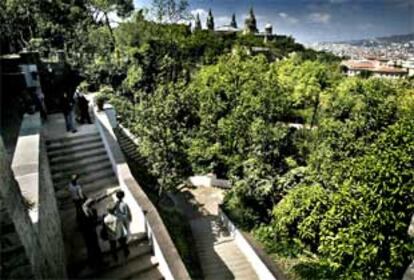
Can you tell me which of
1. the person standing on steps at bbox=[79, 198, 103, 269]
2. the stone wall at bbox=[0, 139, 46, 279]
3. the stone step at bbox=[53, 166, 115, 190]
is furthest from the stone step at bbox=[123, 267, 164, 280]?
the stone step at bbox=[53, 166, 115, 190]

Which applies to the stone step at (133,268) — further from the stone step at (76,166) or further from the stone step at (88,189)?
the stone step at (76,166)

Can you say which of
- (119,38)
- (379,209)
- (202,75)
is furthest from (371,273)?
(119,38)

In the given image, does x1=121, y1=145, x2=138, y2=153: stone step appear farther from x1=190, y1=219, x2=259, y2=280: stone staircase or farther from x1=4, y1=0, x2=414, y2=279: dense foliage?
x1=190, y1=219, x2=259, y2=280: stone staircase

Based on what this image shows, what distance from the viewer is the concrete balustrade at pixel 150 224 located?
267 inches

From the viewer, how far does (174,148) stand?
1301 centimetres

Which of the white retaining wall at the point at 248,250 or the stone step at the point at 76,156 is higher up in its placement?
the stone step at the point at 76,156

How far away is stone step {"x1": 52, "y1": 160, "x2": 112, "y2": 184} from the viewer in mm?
9587

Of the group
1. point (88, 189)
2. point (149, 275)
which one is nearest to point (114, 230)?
→ point (149, 275)

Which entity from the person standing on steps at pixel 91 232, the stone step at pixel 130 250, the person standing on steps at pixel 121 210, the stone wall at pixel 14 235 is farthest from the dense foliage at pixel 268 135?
the stone wall at pixel 14 235

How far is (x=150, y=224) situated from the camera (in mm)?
7488

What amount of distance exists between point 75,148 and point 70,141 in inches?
15.4

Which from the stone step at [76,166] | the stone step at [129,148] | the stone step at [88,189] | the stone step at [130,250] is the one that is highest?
the stone step at [76,166]

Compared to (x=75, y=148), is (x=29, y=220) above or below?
above

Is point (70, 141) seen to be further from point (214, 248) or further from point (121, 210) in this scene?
point (214, 248)
